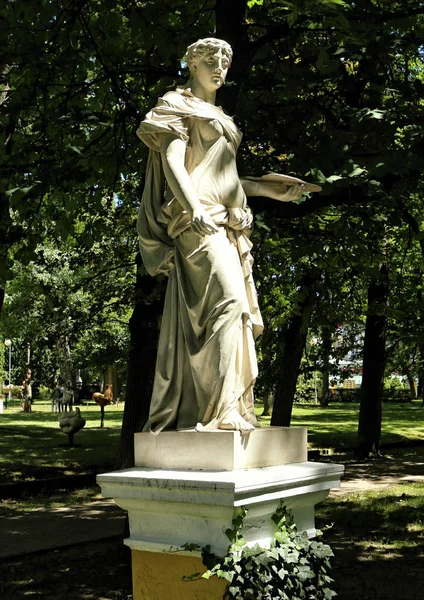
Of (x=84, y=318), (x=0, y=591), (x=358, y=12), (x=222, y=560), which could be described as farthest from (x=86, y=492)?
(x=222, y=560)

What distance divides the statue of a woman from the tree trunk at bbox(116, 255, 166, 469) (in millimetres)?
5061

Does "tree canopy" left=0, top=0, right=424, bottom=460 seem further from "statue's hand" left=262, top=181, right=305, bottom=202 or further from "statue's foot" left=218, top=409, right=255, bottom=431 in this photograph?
"statue's foot" left=218, top=409, right=255, bottom=431

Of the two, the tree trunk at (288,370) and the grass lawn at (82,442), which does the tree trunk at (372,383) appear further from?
the tree trunk at (288,370)

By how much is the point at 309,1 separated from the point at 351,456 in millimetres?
14198

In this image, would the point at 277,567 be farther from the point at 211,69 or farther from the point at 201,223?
the point at 211,69

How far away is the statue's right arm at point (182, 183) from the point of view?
4.84 metres

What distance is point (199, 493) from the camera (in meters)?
4.45

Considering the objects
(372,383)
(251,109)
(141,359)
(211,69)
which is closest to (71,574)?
(141,359)

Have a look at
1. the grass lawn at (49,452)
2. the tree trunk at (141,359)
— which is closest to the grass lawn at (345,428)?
the grass lawn at (49,452)

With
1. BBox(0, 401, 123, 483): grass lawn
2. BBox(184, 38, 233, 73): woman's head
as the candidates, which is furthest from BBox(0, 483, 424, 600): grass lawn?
BBox(0, 401, 123, 483): grass lawn

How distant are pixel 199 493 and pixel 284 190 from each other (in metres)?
2.09

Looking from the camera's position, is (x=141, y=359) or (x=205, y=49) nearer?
(x=205, y=49)

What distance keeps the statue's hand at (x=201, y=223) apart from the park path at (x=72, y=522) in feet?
20.0

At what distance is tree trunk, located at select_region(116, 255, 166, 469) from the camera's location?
413 inches
